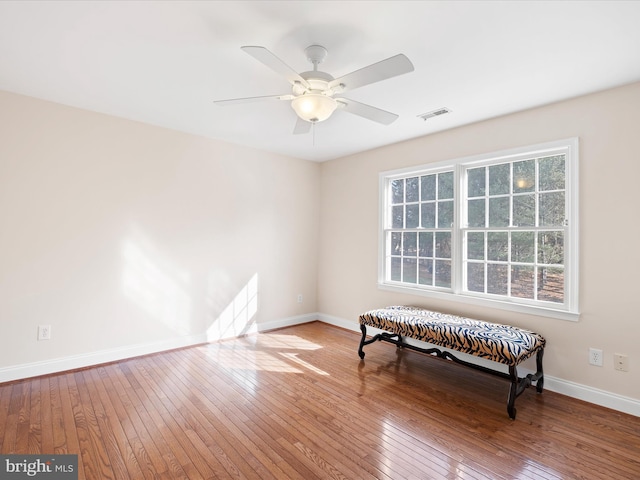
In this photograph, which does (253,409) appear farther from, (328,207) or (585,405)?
(328,207)

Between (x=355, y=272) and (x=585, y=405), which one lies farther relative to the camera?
(x=355, y=272)

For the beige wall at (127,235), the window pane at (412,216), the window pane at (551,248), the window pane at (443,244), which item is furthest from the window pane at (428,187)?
the beige wall at (127,235)

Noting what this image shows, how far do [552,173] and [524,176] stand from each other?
23 centimetres

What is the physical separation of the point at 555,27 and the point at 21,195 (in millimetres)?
4298

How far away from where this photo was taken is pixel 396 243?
14.1 feet

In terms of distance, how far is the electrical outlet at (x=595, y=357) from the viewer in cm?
263

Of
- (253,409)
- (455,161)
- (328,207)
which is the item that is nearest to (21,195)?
(253,409)

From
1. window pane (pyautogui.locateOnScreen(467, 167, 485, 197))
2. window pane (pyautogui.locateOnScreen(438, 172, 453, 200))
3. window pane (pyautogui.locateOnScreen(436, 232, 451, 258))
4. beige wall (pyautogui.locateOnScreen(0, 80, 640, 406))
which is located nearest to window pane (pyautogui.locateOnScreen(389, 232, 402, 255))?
beige wall (pyautogui.locateOnScreen(0, 80, 640, 406))

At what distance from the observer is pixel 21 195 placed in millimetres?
2908

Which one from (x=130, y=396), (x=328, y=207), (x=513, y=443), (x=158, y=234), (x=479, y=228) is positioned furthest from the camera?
(x=328, y=207)

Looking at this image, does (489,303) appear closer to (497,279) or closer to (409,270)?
A: (497,279)

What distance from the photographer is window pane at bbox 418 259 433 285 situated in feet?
12.8

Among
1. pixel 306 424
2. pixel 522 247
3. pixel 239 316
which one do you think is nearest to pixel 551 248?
pixel 522 247

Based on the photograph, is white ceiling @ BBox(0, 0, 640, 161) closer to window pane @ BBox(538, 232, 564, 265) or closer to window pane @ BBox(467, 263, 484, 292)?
window pane @ BBox(538, 232, 564, 265)
